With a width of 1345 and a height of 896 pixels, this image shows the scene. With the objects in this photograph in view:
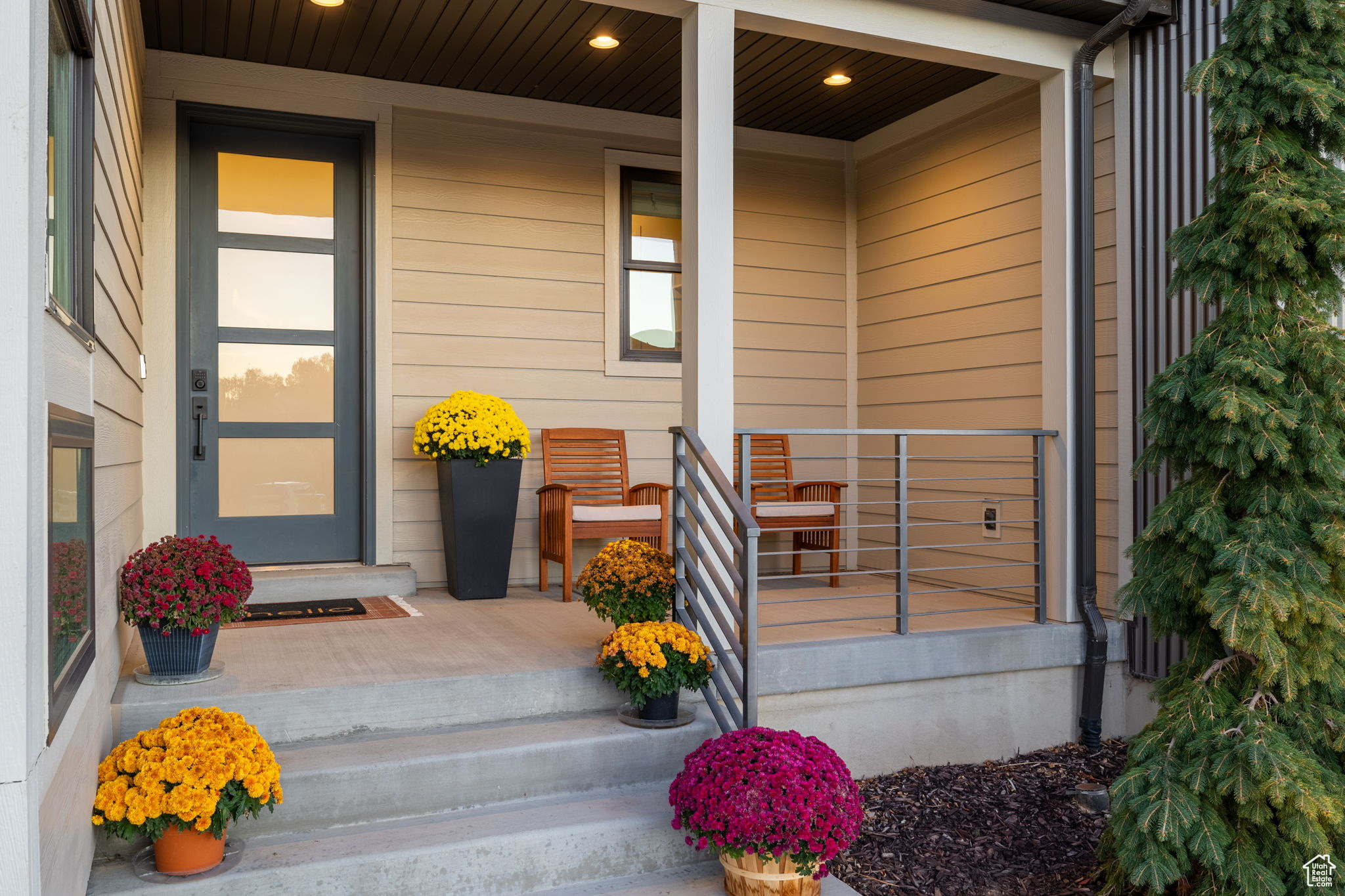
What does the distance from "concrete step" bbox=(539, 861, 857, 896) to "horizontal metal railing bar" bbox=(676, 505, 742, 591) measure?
→ 0.79 meters

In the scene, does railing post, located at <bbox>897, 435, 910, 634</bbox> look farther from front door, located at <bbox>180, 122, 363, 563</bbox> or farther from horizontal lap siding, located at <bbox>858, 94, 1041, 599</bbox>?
front door, located at <bbox>180, 122, 363, 563</bbox>

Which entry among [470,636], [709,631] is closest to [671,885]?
[709,631]

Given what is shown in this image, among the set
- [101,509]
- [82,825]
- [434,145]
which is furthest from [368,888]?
[434,145]

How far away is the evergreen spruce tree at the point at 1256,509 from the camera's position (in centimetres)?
252

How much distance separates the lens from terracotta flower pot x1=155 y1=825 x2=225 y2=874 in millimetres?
2195

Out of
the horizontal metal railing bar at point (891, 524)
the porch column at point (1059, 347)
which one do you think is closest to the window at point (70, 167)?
the horizontal metal railing bar at point (891, 524)

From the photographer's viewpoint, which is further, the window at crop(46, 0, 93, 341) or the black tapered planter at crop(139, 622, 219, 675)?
the black tapered planter at crop(139, 622, 219, 675)

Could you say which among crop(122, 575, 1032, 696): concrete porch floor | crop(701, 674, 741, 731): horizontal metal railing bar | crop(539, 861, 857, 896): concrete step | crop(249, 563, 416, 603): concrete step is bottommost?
crop(539, 861, 857, 896): concrete step

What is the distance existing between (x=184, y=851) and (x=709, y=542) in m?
1.70

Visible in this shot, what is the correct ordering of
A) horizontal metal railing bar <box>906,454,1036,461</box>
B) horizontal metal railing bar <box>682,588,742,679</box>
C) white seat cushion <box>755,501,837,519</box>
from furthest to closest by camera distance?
white seat cushion <box>755,501,837,519</box> < horizontal metal railing bar <box>906,454,1036,461</box> < horizontal metal railing bar <box>682,588,742,679</box>

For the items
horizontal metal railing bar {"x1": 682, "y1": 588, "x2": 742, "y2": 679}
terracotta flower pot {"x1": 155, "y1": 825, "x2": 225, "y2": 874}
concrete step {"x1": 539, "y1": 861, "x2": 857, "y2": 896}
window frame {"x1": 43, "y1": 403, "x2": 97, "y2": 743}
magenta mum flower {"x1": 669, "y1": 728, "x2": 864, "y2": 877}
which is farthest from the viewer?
horizontal metal railing bar {"x1": 682, "y1": 588, "x2": 742, "y2": 679}

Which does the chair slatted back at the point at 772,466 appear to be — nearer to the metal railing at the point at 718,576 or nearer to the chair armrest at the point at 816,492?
the chair armrest at the point at 816,492

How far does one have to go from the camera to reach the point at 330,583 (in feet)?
14.9

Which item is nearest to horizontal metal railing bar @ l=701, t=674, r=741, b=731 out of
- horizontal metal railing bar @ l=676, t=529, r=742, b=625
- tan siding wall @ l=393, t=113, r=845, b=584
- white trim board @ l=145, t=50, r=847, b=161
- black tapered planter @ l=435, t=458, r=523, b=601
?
horizontal metal railing bar @ l=676, t=529, r=742, b=625
